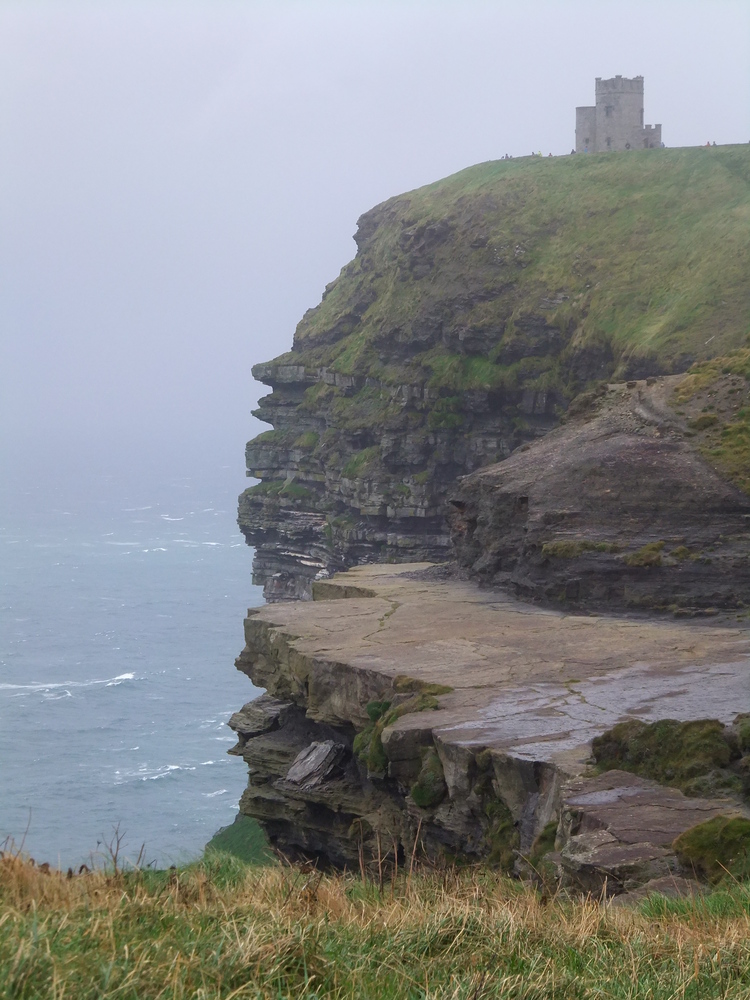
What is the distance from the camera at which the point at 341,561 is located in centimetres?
6869

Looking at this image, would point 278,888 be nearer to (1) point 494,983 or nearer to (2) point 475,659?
(1) point 494,983

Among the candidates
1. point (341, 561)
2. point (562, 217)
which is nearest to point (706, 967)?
point (341, 561)

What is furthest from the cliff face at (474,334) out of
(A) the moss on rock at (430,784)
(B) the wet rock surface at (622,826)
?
(B) the wet rock surface at (622,826)

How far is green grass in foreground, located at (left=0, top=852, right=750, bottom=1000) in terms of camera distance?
5.90 meters

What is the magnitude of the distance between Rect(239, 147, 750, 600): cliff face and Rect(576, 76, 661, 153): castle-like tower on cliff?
9.26 metres

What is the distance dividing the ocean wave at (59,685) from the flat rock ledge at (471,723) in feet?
172

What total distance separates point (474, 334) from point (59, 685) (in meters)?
35.0

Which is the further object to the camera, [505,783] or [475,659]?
[475,659]

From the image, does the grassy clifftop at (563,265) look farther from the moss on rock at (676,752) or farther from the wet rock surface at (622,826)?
the wet rock surface at (622,826)

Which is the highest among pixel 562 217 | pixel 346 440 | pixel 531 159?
pixel 531 159

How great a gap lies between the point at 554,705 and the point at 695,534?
10.1 metres

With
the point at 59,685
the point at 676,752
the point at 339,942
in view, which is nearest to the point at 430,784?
the point at 676,752

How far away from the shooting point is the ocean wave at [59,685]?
249 ft

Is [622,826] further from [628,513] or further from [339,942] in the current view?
[628,513]
